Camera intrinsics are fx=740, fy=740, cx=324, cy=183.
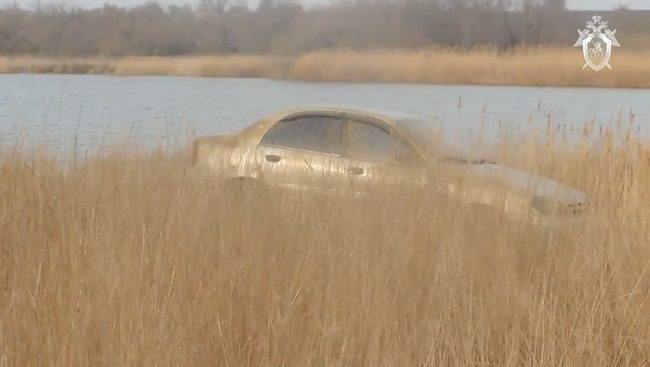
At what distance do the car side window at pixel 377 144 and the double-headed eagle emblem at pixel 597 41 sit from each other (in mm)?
10947

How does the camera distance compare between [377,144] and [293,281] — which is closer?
[293,281]

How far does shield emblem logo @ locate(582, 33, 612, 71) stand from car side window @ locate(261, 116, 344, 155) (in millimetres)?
10886

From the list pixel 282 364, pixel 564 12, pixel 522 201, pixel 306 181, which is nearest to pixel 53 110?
pixel 306 181

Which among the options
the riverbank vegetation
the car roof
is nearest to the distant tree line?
the riverbank vegetation

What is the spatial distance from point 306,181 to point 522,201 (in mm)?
1633

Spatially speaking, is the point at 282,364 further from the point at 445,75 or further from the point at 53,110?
the point at 445,75

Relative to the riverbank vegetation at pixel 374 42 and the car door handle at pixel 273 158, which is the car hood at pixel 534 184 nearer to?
the car door handle at pixel 273 158

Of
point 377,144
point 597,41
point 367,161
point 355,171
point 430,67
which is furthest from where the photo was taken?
point 430,67

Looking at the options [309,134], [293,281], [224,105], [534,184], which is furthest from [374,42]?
[293,281]

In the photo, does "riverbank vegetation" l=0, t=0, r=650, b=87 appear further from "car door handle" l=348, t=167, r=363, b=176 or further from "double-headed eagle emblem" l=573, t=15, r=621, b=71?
"car door handle" l=348, t=167, r=363, b=176

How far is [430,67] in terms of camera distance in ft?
57.7

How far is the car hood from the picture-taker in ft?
16.9

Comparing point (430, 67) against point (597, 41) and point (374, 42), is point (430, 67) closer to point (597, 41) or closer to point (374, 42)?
point (374, 42)

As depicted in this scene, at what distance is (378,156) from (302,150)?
2.67ft
